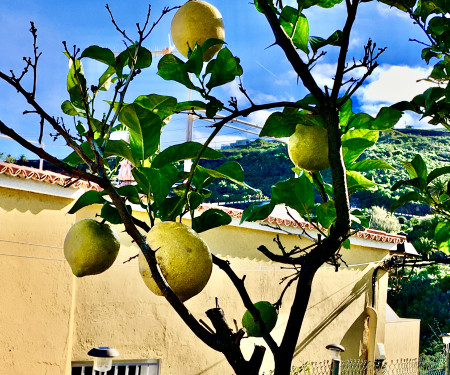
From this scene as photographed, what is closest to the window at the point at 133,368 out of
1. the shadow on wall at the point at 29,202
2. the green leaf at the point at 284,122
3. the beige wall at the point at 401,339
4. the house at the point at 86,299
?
the house at the point at 86,299

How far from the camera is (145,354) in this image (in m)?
4.84

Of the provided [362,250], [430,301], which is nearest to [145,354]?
[362,250]

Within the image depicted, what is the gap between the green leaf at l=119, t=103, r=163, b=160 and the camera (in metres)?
0.71

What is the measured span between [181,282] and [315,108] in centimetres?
29

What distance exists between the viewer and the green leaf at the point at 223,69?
0.72m

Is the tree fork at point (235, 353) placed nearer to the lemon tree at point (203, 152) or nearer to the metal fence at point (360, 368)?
the lemon tree at point (203, 152)

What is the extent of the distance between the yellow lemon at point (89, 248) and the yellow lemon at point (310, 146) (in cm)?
30

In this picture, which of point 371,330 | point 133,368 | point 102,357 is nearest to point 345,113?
point 102,357

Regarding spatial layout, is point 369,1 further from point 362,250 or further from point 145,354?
point 362,250

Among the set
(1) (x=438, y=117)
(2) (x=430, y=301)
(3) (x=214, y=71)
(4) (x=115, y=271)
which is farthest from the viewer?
(2) (x=430, y=301)

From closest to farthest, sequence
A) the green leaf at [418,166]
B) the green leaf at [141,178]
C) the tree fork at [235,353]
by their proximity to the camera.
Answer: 1. the tree fork at [235,353]
2. the green leaf at [141,178]
3. the green leaf at [418,166]

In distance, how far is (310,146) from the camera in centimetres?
78

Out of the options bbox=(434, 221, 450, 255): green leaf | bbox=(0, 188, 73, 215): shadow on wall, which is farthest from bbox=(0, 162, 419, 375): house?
bbox=(434, 221, 450, 255): green leaf

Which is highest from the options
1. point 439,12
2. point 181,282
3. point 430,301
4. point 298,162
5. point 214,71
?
point 439,12
